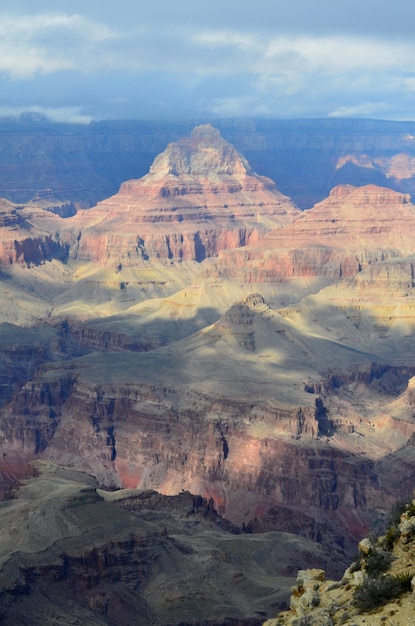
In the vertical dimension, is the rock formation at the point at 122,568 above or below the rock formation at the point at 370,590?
below

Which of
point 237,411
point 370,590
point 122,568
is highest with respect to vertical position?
point 370,590

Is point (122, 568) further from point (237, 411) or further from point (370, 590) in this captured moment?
point (237, 411)

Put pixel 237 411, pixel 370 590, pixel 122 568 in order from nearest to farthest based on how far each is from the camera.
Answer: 1. pixel 370 590
2. pixel 122 568
3. pixel 237 411

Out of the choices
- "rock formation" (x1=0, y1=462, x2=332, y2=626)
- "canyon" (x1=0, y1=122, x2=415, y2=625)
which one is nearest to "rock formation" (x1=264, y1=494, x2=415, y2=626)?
"rock formation" (x1=0, y1=462, x2=332, y2=626)

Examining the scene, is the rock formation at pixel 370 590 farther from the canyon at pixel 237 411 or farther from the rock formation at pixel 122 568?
the canyon at pixel 237 411

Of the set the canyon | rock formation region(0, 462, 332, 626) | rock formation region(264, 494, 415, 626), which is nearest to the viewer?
rock formation region(264, 494, 415, 626)

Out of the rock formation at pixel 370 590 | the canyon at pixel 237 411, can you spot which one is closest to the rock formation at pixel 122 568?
the canyon at pixel 237 411

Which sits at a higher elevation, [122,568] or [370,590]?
[370,590]

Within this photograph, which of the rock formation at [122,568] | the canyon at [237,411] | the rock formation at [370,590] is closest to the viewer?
the rock formation at [370,590]

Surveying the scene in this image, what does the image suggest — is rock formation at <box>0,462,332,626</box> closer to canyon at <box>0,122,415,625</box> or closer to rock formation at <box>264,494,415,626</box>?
canyon at <box>0,122,415,625</box>

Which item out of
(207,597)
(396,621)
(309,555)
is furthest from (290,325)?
(396,621)

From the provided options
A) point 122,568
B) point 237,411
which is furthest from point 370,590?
point 237,411

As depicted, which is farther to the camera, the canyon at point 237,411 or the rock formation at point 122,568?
the canyon at point 237,411
